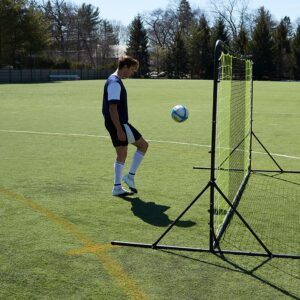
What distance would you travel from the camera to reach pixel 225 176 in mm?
7191

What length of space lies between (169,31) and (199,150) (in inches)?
3672

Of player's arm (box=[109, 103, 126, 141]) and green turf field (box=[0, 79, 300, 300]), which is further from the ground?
player's arm (box=[109, 103, 126, 141])

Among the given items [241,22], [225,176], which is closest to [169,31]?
[241,22]

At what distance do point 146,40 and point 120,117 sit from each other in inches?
3188

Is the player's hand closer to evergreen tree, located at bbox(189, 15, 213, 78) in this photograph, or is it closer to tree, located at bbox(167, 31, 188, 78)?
evergreen tree, located at bbox(189, 15, 213, 78)

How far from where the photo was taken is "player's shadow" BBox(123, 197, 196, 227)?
627cm

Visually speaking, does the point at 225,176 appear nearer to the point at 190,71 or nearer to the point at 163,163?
the point at 163,163

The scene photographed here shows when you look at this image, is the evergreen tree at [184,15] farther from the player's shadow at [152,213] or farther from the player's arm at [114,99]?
the player's shadow at [152,213]

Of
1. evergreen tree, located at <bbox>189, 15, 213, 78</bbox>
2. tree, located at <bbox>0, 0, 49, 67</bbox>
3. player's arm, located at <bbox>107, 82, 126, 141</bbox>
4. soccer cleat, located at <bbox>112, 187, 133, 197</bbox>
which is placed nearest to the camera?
player's arm, located at <bbox>107, 82, 126, 141</bbox>

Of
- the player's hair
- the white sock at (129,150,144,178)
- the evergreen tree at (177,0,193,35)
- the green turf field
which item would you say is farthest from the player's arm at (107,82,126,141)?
the evergreen tree at (177,0,193,35)

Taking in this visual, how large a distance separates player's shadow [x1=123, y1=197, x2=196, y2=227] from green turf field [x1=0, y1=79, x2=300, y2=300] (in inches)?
0.5

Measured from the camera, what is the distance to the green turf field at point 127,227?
14.5ft

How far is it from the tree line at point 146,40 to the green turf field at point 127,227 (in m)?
58.9

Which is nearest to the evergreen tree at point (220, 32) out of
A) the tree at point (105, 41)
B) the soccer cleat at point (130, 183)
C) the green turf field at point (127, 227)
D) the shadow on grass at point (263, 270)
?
the tree at point (105, 41)
